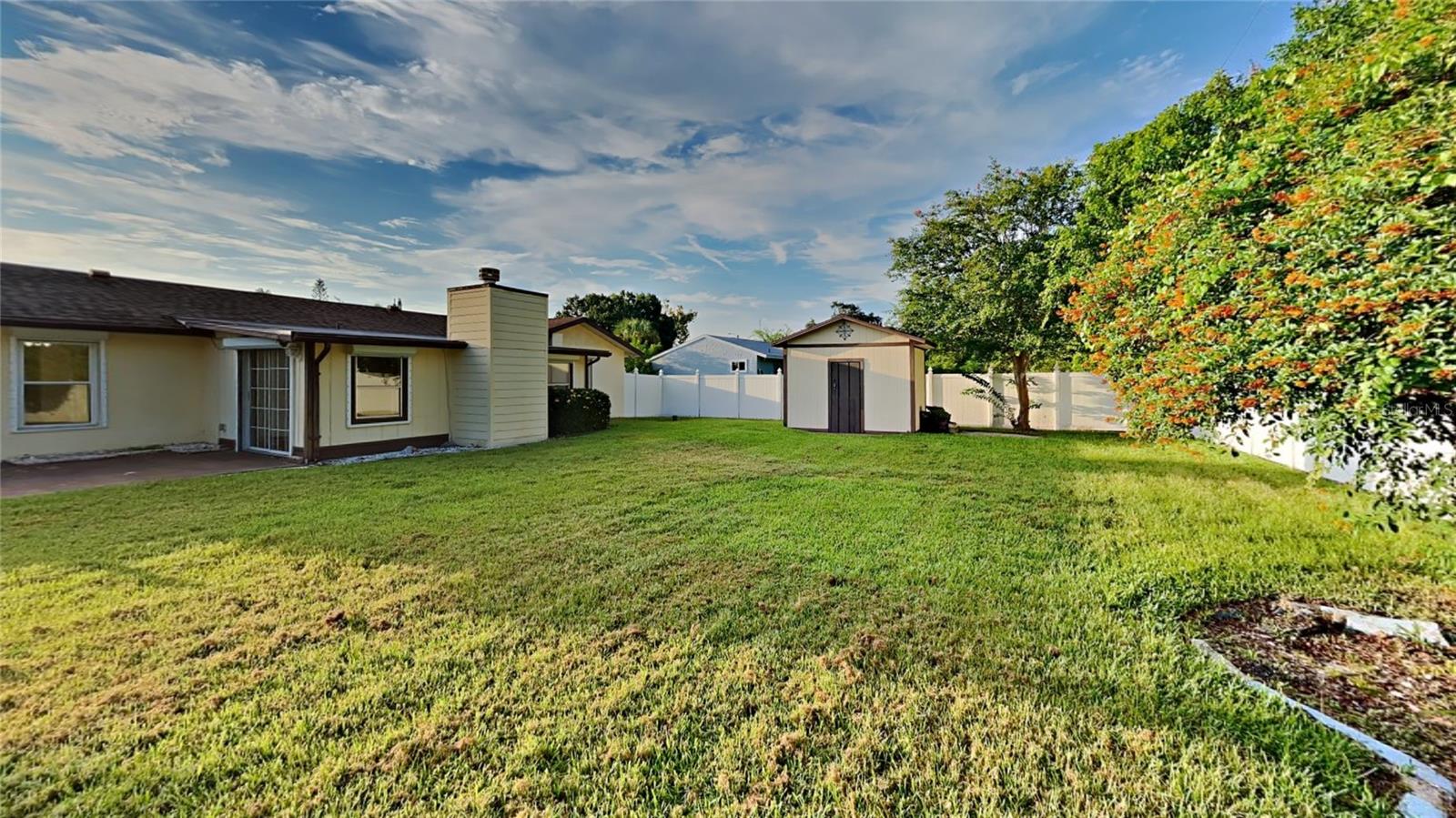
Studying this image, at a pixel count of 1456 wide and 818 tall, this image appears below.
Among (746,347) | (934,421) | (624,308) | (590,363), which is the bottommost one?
(934,421)

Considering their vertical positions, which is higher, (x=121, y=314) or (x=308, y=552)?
(x=121, y=314)

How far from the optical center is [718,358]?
2767cm

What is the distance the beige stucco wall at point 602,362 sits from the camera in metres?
16.8

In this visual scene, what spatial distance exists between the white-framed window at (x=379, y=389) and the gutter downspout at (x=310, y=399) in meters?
0.70

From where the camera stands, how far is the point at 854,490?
22.8ft

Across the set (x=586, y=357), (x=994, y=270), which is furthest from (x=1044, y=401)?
(x=586, y=357)

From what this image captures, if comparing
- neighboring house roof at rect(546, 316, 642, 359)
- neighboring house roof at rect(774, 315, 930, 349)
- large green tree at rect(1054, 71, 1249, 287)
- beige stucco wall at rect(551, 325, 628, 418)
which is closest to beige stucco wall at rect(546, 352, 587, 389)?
beige stucco wall at rect(551, 325, 628, 418)

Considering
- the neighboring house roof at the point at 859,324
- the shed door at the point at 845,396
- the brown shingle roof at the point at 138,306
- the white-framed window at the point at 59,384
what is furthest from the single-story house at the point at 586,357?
the white-framed window at the point at 59,384

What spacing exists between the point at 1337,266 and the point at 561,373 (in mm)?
15387

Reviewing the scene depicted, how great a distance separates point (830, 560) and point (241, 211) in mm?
12775

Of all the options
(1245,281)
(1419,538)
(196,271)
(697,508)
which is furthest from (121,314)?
(1419,538)

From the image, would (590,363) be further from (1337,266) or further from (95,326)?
(1337,266)

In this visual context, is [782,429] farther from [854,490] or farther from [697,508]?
[697,508]

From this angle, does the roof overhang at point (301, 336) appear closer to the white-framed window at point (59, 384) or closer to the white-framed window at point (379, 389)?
the white-framed window at point (379, 389)
